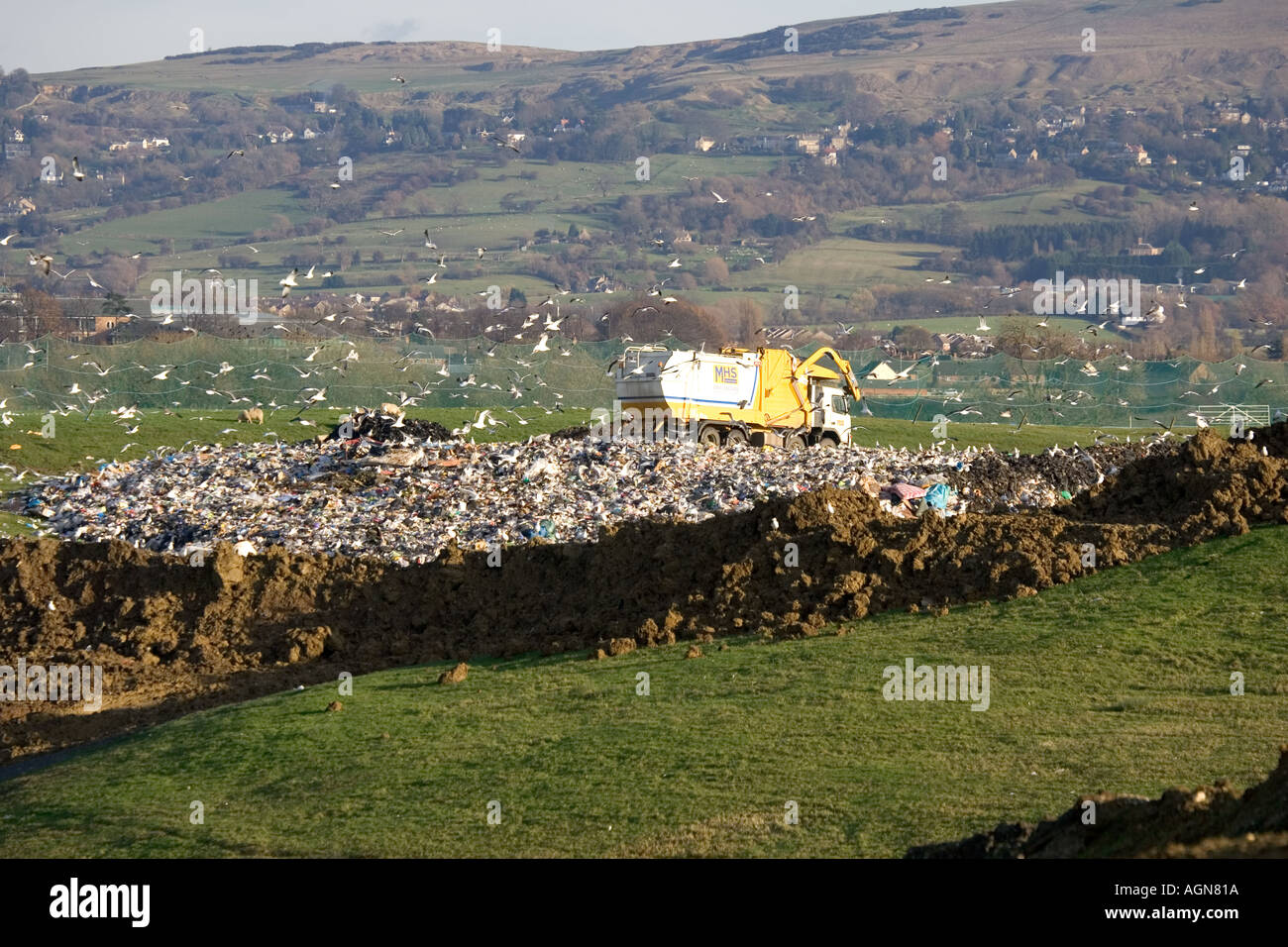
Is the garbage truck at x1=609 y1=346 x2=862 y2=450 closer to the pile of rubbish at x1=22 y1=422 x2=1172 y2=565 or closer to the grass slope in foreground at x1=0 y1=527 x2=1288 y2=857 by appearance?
the pile of rubbish at x1=22 y1=422 x2=1172 y2=565

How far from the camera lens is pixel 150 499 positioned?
2725 centimetres

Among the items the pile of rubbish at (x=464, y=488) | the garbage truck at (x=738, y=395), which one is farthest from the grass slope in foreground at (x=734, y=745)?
the garbage truck at (x=738, y=395)

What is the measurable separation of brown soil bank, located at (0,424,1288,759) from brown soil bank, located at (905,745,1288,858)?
7321 millimetres

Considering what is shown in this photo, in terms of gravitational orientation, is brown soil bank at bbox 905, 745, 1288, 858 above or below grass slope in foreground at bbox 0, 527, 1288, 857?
above

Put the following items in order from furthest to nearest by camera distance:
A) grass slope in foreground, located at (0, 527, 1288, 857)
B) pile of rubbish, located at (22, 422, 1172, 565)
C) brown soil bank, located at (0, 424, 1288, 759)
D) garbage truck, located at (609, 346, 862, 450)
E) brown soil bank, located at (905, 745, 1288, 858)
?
1. garbage truck, located at (609, 346, 862, 450)
2. pile of rubbish, located at (22, 422, 1172, 565)
3. brown soil bank, located at (0, 424, 1288, 759)
4. grass slope in foreground, located at (0, 527, 1288, 857)
5. brown soil bank, located at (905, 745, 1288, 858)

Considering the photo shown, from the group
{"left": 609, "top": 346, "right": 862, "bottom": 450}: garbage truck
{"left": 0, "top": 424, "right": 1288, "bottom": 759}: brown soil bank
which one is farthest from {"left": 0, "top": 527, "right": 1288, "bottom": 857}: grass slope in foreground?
{"left": 609, "top": 346, "right": 862, "bottom": 450}: garbage truck

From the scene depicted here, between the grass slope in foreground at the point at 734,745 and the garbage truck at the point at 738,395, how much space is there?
19.6m

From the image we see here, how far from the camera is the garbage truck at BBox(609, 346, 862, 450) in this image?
116 feet

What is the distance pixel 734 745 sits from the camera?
1219cm

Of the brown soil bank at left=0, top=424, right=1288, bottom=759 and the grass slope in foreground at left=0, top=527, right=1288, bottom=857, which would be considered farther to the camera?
the brown soil bank at left=0, top=424, right=1288, bottom=759

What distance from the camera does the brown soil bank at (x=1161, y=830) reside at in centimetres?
676

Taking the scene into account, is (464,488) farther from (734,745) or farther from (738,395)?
(734,745)

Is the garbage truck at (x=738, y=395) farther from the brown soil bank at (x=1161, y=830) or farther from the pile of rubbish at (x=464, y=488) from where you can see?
the brown soil bank at (x=1161, y=830)
